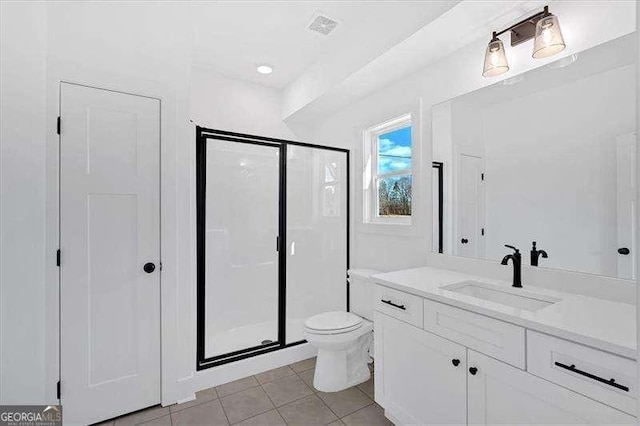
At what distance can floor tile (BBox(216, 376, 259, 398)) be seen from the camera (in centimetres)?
218

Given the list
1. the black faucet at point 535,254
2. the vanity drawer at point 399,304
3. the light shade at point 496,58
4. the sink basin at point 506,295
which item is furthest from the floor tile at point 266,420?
the light shade at point 496,58

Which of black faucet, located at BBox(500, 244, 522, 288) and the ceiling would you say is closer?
black faucet, located at BBox(500, 244, 522, 288)

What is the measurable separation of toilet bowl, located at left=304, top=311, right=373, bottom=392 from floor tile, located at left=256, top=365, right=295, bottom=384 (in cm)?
30

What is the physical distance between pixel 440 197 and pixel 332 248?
3.87ft

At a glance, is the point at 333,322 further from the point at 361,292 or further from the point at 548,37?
the point at 548,37

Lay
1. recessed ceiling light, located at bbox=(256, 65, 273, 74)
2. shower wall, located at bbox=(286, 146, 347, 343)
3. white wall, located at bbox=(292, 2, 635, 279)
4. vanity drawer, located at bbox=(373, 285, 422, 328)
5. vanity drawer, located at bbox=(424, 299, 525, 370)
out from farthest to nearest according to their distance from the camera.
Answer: recessed ceiling light, located at bbox=(256, 65, 273, 74) < shower wall, located at bbox=(286, 146, 347, 343) < vanity drawer, located at bbox=(373, 285, 422, 328) < white wall, located at bbox=(292, 2, 635, 279) < vanity drawer, located at bbox=(424, 299, 525, 370)

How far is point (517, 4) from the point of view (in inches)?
63.2

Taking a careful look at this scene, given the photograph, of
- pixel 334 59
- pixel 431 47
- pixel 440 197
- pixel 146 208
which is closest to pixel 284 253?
pixel 146 208

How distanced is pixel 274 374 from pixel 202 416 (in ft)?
2.09

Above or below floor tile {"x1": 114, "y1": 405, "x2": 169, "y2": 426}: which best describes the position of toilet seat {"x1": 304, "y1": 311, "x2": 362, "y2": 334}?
above

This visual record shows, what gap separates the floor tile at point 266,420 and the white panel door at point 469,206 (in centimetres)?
155

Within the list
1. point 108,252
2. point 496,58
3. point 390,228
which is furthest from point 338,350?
point 496,58

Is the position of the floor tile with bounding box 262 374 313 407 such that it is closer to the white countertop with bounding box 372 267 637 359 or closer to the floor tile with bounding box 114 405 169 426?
the floor tile with bounding box 114 405 169 426

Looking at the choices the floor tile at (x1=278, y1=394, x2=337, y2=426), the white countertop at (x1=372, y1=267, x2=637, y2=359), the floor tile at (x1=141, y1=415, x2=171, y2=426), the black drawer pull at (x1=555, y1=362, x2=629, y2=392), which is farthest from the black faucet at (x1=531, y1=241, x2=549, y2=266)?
the floor tile at (x1=141, y1=415, x2=171, y2=426)
